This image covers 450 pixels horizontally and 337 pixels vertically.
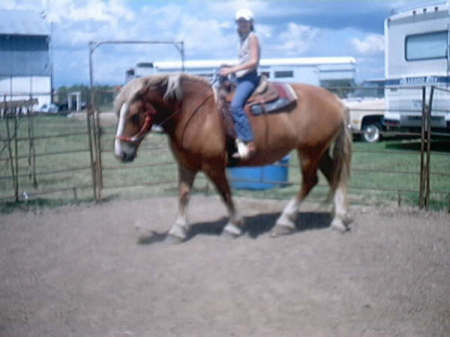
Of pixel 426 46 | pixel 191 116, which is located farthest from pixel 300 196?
pixel 426 46

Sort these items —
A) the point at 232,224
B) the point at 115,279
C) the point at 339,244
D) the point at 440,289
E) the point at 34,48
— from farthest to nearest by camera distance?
the point at 34,48
the point at 232,224
the point at 339,244
the point at 115,279
the point at 440,289

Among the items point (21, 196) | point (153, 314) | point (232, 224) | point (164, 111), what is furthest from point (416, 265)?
point (21, 196)

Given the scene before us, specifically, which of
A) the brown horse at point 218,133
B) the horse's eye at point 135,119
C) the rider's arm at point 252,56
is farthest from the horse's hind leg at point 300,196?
the horse's eye at point 135,119

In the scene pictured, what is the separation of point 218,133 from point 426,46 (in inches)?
352

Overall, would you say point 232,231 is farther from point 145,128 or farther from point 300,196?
point 145,128

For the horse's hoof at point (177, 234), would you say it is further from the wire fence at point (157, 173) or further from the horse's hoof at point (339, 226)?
the wire fence at point (157, 173)

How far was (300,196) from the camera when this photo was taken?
241 inches

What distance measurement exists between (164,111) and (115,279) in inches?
71.4

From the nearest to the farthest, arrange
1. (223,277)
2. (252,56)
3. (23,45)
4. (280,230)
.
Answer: (223,277)
(252,56)
(280,230)
(23,45)

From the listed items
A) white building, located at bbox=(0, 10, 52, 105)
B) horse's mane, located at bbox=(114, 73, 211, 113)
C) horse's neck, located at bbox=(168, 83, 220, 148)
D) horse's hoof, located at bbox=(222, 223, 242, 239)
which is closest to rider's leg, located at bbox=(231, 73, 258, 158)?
horse's neck, located at bbox=(168, 83, 220, 148)

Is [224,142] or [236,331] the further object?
[224,142]

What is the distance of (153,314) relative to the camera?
3.75m

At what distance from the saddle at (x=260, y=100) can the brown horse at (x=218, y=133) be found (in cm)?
7

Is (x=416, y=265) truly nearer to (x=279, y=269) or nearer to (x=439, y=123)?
(x=279, y=269)
